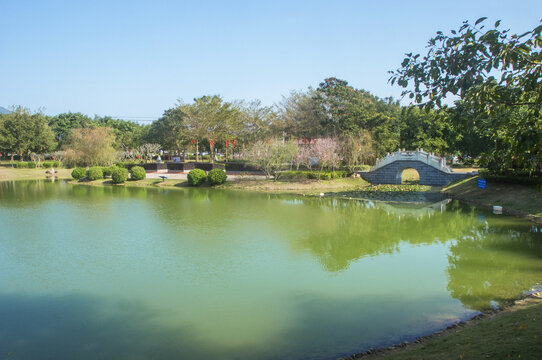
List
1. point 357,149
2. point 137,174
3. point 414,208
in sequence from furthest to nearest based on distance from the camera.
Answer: point 137,174
point 357,149
point 414,208

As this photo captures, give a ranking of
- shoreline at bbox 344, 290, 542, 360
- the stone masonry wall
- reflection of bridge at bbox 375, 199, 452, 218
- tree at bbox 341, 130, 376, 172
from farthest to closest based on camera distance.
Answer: tree at bbox 341, 130, 376, 172 < the stone masonry wall < reflection of bridge at bbox 375, 199, 452, 218 < shoreline at bbox 344, 290, 542, 360

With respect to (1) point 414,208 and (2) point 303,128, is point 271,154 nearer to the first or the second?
(2) point 303,128

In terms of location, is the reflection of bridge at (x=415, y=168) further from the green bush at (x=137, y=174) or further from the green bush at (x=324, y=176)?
the green bush at (x=137, y=174)

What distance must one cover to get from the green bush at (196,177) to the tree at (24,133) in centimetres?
2812

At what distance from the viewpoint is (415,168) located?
29797 mm

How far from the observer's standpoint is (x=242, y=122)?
142 feet

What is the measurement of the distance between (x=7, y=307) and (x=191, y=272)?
3.87 meters

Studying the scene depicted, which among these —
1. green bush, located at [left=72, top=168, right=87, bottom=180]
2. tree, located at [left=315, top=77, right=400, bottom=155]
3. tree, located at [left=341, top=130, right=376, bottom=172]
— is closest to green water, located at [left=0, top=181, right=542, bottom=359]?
tree, located at [left=341, top=130, right=376, bottom=172]

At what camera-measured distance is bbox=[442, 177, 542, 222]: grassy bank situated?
57.7 ft

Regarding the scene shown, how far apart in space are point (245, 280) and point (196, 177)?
21.8 m

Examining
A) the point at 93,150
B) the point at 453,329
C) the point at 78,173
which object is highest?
the point at 93,150

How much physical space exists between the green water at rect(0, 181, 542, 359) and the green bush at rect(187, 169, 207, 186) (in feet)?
40.3

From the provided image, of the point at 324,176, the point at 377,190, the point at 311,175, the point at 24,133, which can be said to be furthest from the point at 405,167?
the point at 24,133

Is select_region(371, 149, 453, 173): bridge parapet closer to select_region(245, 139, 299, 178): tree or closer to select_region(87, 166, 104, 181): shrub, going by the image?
select_region(245, 139, 299, 178): tree
